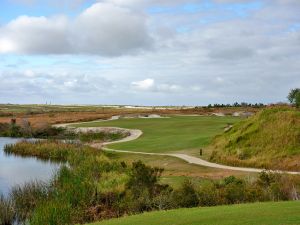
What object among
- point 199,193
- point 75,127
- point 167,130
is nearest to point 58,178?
point 199,193

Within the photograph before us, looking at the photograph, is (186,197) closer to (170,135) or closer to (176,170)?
(176,170)

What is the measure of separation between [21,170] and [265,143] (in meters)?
19.3

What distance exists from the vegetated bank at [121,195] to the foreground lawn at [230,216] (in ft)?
13.3

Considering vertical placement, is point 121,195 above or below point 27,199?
above

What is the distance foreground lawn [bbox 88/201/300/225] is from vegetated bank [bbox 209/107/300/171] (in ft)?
63.1

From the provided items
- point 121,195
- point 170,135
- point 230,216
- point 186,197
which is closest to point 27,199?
point 121,195

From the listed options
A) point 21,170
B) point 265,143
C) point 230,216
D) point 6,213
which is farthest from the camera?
point 21,170

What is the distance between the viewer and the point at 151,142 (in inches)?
2135

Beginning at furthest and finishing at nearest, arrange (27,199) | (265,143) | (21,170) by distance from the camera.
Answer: (21,170)
(265,143)
(27,199)

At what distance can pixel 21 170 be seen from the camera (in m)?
41.2

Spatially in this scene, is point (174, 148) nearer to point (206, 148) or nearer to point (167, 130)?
point (206, 148)

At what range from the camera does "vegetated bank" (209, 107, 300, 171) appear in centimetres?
3653

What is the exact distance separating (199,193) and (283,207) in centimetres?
573

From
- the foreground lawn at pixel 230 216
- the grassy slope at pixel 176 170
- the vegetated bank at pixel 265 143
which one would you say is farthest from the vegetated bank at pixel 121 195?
the vegetated bank at pixel 265 143
